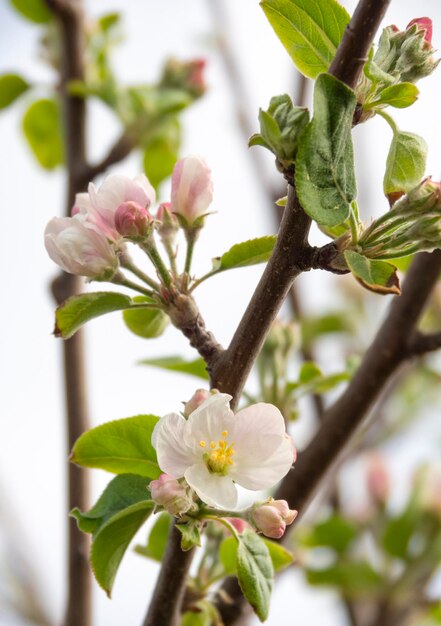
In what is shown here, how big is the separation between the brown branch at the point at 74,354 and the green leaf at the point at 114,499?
1.91 ft

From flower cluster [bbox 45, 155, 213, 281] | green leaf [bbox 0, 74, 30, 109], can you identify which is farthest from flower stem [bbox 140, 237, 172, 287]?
green leaf [bbox 0, 74, 30, 109]

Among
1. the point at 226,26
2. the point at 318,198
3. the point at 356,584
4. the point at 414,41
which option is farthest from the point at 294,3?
the point at 226,26

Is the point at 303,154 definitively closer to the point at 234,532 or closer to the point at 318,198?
the point at 318,198

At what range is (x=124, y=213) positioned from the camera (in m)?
0.72

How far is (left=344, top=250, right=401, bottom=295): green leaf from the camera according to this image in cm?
64

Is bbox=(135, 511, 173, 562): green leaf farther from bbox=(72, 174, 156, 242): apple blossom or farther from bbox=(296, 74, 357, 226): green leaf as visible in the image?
bbox=(296, 74, 357, 226): green leaf

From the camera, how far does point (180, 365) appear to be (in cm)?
107

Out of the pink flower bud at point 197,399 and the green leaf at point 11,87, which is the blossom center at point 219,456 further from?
the green leaf at point 11,87

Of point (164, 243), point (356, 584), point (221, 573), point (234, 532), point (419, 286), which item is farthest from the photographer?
point (356, 584)

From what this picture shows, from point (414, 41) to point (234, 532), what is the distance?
0.44m

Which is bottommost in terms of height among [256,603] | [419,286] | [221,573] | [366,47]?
[221,573]

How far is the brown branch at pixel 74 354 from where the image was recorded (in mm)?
1297

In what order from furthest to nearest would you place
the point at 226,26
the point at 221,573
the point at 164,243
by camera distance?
1. the point at 226,26
2. the point at 221,573
3. the point at 164,243

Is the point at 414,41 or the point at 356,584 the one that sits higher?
the point at 414,41
